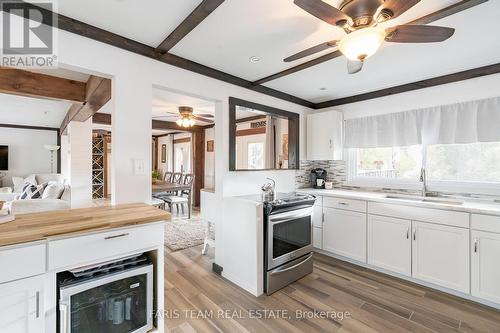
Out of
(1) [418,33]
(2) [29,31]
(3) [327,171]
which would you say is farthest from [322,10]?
(3) [327,171]

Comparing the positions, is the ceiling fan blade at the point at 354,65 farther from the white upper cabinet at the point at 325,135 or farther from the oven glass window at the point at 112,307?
the oven glass window at the point at 112,307

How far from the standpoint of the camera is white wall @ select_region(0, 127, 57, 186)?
619 centimetres

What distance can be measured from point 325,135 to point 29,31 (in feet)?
11.1

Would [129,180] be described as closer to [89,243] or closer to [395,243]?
[89,243]

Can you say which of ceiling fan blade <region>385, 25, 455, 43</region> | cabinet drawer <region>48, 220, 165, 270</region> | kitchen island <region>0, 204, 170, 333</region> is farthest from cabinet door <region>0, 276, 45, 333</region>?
ceiling fan blade <region>385, 25, 455, 43</region>

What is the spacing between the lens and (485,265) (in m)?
2.12

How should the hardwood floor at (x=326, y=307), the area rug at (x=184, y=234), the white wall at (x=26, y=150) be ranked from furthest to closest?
the white wall at (x=26, y=150) < the area rug at (x=184, y=234) < the hardwood floor at (x=326, y=307)

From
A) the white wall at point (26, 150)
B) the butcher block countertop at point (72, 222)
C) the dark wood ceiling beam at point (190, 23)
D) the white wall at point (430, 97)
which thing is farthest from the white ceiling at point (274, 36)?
the white wall at point (26, 150)

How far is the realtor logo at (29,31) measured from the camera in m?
1.52

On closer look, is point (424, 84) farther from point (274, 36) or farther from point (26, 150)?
point (26, 150)

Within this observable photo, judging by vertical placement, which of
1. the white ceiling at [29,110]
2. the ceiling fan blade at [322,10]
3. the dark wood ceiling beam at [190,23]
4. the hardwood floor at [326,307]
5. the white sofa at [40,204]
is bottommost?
the hardwood floor at [326,307]

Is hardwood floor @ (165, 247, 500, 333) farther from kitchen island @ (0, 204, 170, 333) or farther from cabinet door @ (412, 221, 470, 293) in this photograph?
kitchen island @ (0, 204, 170, 333)

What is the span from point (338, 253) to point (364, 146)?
159 cm

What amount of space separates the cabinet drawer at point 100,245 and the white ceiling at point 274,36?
1489mm
